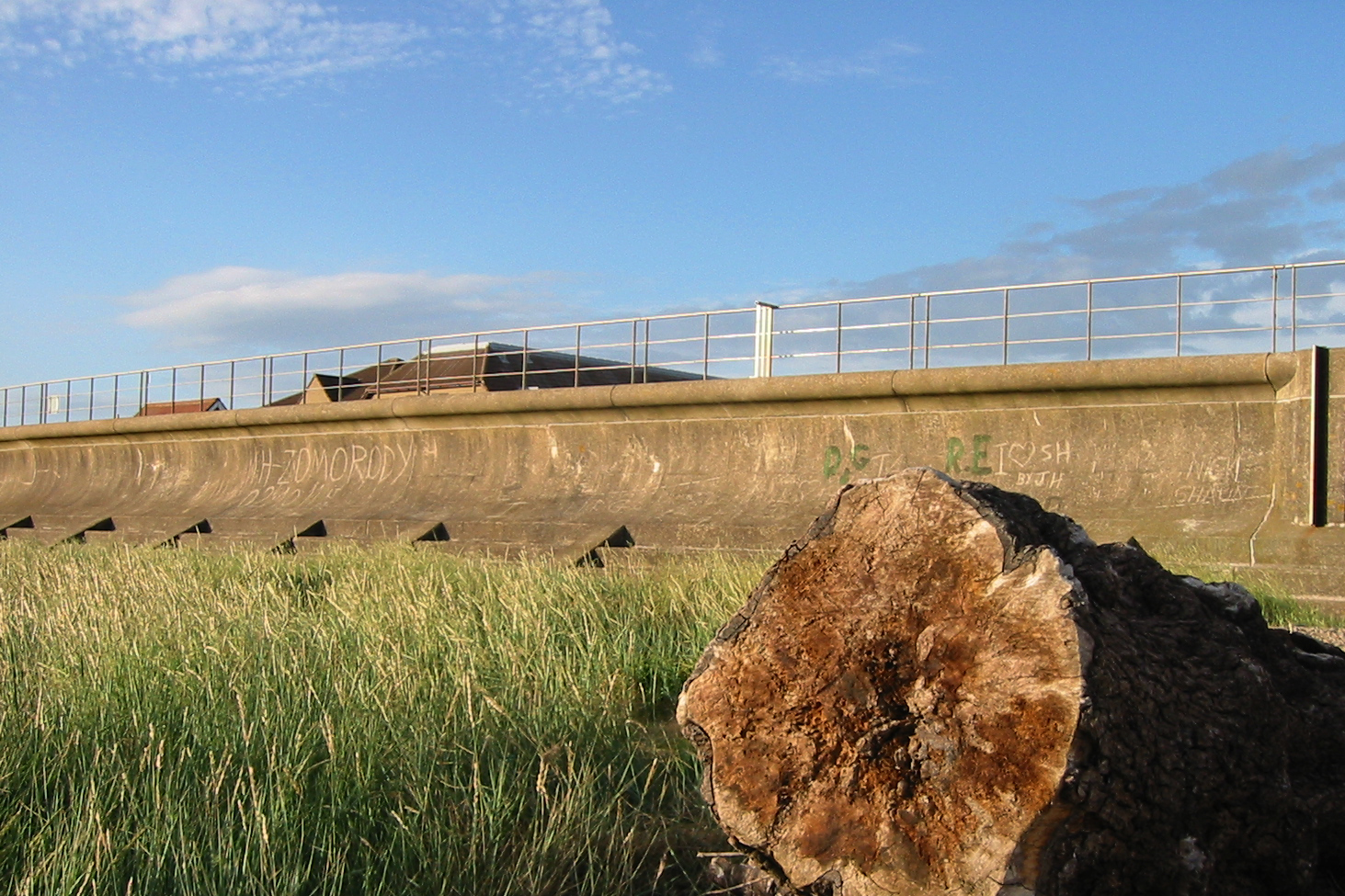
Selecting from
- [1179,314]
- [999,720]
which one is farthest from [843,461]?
[999,720]

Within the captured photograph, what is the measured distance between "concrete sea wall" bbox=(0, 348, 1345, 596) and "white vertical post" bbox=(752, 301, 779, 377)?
895mm

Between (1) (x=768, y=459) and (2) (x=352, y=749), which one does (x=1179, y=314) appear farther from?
(2) (x=352, y=749)

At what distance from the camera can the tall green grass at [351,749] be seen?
3062 mm

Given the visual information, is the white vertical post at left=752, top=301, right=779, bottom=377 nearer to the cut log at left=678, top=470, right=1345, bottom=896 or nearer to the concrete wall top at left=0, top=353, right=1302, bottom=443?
the concrete wall top at left=0, top=353, right=1302, bottom=443

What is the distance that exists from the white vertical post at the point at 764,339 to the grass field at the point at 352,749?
6.87 meters

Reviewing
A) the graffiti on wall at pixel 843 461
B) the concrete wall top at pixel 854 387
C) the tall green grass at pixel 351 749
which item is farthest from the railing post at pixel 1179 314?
the tall green grass at pixel 351 749

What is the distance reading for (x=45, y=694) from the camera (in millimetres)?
4254

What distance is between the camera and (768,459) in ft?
41.0

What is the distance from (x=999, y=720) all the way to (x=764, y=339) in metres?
11.1

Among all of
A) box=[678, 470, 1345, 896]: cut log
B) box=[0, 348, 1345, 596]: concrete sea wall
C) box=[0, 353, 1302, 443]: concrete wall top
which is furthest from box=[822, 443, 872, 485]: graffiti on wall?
box=[678, 470, 1345, 896]: cut log

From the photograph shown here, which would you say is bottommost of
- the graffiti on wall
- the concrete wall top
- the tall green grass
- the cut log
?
the tall green grass

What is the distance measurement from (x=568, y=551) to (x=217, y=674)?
23.4ft

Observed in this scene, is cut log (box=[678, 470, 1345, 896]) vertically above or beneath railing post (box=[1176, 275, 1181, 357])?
beneath

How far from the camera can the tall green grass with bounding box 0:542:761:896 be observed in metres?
3.06
